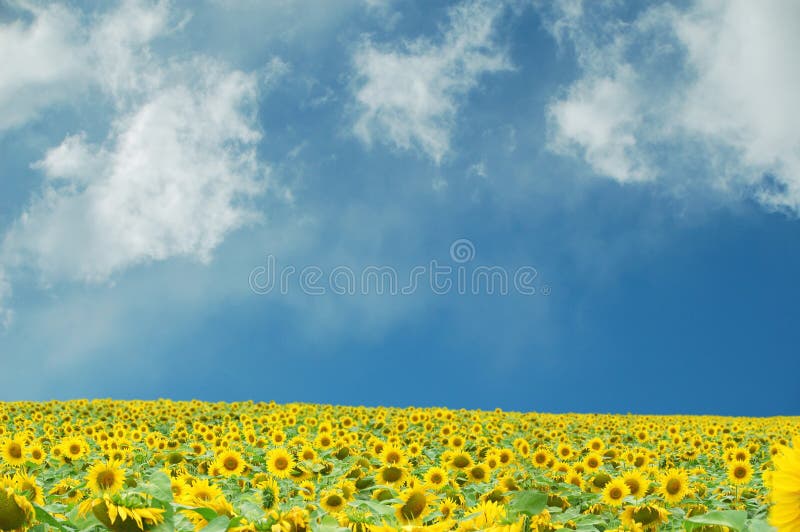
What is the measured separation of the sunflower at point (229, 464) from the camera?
28.1 feet

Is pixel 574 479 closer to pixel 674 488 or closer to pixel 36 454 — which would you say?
pixel 674 488

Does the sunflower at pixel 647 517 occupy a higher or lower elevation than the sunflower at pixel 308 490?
lower

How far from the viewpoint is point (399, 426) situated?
16.6 metres

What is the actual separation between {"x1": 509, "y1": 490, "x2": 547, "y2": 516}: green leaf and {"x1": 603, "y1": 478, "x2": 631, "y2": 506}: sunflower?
3500 mm

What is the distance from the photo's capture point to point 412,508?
197 inches

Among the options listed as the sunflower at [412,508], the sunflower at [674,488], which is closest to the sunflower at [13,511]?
the sunflower at [412,508]

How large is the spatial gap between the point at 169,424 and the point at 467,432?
7971 mm

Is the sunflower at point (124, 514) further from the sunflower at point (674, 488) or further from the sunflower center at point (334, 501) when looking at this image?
the sunflower at point (674, 488)

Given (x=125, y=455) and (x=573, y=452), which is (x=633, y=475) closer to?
(x=573, y=452)

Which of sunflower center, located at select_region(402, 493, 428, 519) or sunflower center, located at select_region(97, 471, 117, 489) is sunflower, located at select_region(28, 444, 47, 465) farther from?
sunflower center, located at select_region(402, 493, 428, 519)

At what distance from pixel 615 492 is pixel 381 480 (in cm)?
245

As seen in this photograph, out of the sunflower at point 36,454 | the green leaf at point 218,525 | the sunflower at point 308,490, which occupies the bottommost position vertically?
the green leaf at point 218,525

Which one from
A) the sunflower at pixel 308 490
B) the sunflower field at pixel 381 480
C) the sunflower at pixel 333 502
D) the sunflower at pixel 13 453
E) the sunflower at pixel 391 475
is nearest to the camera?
the sunflower field at pixel 381 480

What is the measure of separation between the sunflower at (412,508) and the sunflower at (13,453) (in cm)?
746
